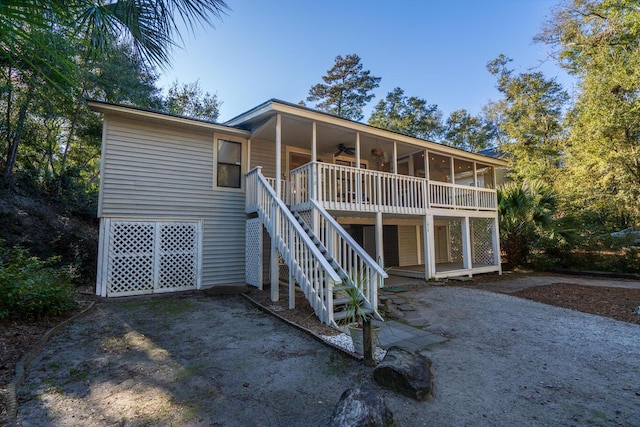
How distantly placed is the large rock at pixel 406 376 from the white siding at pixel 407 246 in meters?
10.0

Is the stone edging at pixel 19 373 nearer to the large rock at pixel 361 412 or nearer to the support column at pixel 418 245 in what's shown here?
the large rock at pixel 361 412

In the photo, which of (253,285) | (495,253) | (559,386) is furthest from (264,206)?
(495,253)

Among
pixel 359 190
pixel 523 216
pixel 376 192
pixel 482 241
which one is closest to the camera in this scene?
pixel 359 190

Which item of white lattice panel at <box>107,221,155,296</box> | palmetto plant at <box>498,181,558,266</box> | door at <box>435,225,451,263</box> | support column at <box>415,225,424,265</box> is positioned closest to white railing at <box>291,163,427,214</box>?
white lattice panel at <box>107,221,155,296</box>

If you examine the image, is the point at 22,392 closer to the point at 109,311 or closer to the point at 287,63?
the point at 109,311

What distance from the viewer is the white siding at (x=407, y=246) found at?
42.2ft

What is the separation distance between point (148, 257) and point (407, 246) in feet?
32.5

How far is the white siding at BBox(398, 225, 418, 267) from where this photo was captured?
42.2 ft

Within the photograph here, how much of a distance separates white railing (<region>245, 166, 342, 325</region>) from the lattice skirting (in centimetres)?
195

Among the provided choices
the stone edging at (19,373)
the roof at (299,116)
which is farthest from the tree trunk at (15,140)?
the stone edging at (19,373)

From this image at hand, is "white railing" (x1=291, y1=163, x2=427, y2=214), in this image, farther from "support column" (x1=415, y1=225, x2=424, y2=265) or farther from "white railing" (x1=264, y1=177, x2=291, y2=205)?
"support column" (x1=415, y1=225, x2=424, y2=265)

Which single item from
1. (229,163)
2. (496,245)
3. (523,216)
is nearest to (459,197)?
(496,245)

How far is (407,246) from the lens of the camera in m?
13.1

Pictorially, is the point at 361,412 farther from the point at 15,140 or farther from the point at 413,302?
the point at 15,140
